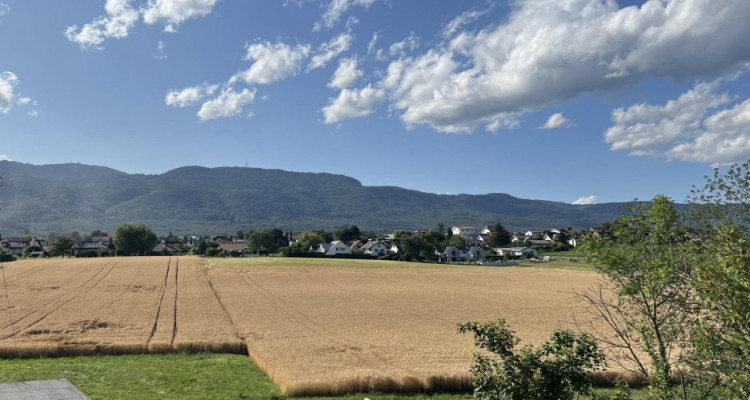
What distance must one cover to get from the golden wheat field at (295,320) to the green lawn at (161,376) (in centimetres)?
71

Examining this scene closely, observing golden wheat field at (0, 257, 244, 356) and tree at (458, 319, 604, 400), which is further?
golden wheat field at (0, 257, 244, 356)

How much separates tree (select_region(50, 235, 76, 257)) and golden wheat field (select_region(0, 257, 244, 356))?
77.1m

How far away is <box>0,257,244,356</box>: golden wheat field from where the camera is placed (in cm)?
2322

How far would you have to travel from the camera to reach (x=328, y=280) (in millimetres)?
63938

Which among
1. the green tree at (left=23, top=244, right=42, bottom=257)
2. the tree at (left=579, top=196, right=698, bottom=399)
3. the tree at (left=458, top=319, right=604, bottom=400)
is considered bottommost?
the green tree at (left=23, top=244, right=42, bottom=257)

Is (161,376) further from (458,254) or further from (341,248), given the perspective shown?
(341,248)

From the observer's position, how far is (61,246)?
123 metres

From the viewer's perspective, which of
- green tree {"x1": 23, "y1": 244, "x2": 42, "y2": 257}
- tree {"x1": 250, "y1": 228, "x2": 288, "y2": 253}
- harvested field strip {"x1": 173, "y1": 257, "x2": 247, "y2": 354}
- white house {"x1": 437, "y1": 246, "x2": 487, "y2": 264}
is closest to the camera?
harvested field strip {"x1": 173, "y1": 257, "x2": 247, "y2": 354}

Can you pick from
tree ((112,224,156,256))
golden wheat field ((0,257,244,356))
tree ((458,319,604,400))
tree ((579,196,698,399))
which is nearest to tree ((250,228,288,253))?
tree ((112,224,156,256))

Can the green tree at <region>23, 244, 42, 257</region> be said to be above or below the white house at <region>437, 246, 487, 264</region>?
above

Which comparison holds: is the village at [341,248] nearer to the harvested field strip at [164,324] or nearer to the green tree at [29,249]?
the green tree at [29,249]

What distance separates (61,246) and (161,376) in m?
132

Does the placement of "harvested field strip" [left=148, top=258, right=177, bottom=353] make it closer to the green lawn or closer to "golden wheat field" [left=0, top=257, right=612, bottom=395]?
"golden wheat field" [left=0, top=257, right=612, bottom=395]

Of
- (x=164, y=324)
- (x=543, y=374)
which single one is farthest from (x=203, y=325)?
(x=543, y=374)
